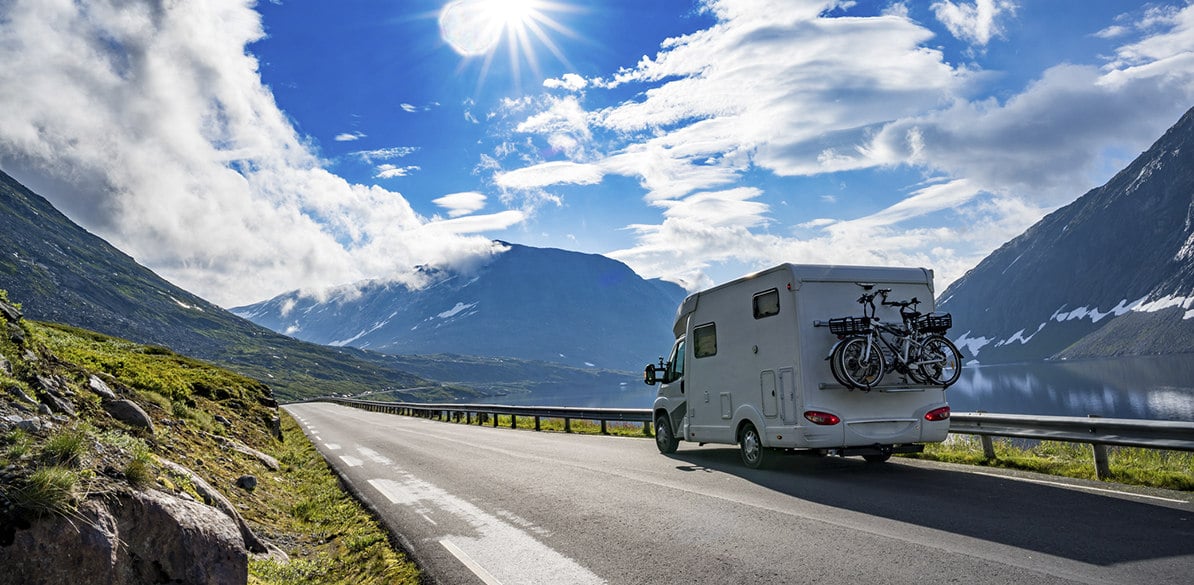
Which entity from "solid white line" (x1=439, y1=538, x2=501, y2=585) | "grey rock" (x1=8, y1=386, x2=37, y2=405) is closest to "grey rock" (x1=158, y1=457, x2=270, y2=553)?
"grey rock" (x1=8, y1=386, x2=37, y2=405)

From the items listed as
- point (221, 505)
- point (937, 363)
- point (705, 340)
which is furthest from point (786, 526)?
point (705, 340)

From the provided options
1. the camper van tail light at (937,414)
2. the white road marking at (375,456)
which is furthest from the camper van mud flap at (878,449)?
the white road marking at (375,456)

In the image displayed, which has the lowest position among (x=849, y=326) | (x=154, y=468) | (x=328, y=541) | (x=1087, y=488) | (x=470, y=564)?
(x=328, y=541)

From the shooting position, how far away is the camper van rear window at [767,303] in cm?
1070

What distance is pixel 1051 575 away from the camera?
4758mm

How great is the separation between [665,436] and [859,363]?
224 inches

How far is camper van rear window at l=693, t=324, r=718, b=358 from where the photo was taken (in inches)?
494

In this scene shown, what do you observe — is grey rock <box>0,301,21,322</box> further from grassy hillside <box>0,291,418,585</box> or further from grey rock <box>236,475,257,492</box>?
grey rock <box>236,475,257,492</box>

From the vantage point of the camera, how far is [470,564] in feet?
19.5

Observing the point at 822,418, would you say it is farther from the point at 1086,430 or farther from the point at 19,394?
the point at 19,394

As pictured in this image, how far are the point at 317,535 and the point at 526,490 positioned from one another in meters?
2.88

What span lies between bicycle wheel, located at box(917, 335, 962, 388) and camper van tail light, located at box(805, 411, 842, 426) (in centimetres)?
158

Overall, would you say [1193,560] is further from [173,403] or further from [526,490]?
[173,403]

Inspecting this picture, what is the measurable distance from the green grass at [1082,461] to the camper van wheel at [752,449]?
3.14m
